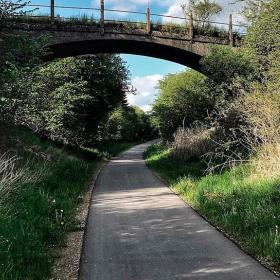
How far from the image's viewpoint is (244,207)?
356 inches

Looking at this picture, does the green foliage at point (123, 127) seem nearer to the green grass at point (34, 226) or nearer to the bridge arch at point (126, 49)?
the bridge arch at point (126, 49)

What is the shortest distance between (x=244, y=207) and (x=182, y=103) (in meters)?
24.0

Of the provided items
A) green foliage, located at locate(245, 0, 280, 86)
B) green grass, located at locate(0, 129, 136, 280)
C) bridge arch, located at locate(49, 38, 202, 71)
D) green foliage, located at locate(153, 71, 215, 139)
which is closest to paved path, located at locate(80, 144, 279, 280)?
green grass, located at locate(0, 129, 136, 280)

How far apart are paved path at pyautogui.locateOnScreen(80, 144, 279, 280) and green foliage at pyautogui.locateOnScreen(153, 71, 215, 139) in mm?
19852

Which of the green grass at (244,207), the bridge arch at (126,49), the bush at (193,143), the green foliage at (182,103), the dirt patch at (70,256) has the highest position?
the bridge arch at (126,49)

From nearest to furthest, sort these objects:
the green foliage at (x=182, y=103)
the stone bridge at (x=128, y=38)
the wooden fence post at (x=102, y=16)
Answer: the stone bridge at (x=128, y=38) → the wooden fence post at (x=102, y=16) → the green foliage at (x=182, y=103)

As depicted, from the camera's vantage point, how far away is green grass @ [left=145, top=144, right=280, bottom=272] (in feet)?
22.7

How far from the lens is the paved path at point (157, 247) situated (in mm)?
5957

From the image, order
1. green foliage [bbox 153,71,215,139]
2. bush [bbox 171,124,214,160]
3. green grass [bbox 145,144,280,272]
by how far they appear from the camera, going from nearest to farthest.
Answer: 1. green grass [bbox 145,144,280,272]
2. bush [bbox 171,124,214,160]
3. green foliage [bbox 153,71,215,139]

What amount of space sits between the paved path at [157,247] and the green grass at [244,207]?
0.88 ft

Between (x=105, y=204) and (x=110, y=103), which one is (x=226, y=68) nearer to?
(x=105, y=204)

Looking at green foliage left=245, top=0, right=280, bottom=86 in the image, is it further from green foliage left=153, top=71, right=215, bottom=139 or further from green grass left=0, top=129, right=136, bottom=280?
green foliage left=153, top=71, right=215, bottom=139

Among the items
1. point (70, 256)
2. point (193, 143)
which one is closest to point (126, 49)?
point (193, 143)

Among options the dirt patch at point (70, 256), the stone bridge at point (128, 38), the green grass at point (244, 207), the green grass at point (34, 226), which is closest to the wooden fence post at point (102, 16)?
the stone bridge at point (128, 38)
